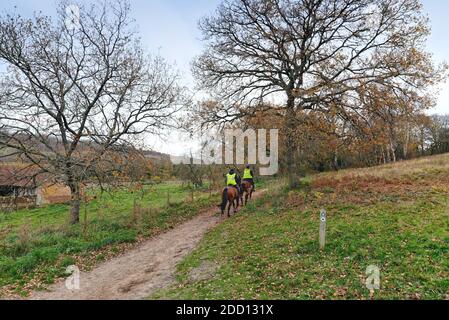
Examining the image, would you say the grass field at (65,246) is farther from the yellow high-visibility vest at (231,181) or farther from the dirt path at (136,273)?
the yellow high-visibility vest at (231,181)

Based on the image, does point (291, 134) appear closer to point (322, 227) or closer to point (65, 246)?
point (322, 227)

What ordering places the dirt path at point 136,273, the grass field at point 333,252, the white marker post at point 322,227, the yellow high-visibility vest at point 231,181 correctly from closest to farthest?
the grass field at point 333,252 → the dirt path at point 136,273 → the white marker post at point 322,227 → the yellow high-visibility vest at point 231,181

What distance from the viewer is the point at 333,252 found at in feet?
27.2

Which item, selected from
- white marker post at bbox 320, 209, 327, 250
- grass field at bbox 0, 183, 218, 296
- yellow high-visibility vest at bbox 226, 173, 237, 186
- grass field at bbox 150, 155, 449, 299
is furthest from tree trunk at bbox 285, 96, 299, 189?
white marker post at bbox 320, 209, 327, 250

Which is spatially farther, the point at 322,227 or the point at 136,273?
the point at 136,273

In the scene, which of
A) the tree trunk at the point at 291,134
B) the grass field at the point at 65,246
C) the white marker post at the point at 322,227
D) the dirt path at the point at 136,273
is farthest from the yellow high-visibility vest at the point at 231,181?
the white marker post at the point at 322,227

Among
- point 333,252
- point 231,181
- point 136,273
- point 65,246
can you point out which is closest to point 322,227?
point 333,252

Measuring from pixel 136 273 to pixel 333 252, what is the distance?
593 centimetres

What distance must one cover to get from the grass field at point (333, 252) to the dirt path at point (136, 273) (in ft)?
1.97

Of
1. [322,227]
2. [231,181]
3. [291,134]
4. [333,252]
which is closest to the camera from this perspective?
[333,252]

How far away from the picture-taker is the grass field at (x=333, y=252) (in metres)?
6.30

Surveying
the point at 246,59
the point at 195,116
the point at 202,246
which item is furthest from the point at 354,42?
the point at 202,246
